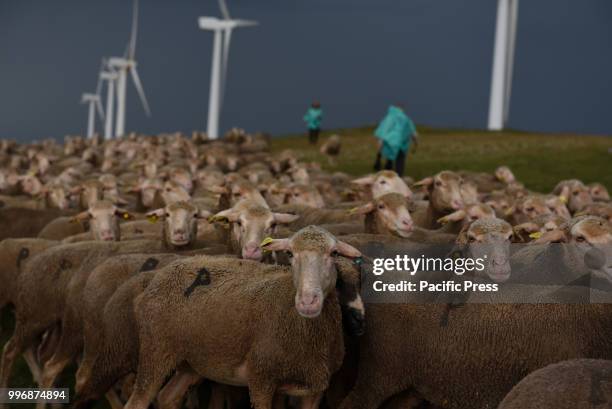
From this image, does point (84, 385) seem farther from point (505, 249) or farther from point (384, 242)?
point (505, 249)

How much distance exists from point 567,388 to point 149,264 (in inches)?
162

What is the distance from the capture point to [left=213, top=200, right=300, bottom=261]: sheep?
25.0 ft

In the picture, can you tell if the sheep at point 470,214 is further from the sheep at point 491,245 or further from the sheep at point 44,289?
the sheep at point 44,289

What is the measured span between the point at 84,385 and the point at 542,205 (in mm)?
7443

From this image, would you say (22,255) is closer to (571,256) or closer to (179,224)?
(179,224)

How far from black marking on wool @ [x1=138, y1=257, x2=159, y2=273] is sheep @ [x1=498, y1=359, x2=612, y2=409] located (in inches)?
148

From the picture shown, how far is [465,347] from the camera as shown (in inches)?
243

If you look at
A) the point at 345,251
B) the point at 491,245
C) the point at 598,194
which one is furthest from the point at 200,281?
the point at 598,194

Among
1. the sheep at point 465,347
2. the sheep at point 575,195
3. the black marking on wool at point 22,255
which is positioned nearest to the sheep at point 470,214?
the sheep at point 465,347

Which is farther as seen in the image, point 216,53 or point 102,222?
point 216,53

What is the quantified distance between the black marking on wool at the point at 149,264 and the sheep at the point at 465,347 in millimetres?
2098

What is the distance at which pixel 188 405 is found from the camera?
814 centimetres

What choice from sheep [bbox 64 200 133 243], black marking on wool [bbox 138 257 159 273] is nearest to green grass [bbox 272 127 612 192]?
sheep [bbox 64 200 133 243]

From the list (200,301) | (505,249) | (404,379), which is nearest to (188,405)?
(200,301)
